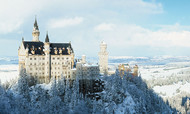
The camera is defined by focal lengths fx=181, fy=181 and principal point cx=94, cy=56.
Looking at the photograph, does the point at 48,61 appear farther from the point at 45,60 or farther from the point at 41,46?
the point at 41,46

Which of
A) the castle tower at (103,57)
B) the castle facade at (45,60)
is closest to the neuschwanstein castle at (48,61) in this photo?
the castle facade at (45,60)

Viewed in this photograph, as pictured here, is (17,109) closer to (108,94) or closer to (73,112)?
(73,112)

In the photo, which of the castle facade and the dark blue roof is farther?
the dark blue roof

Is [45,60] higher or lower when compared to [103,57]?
lower

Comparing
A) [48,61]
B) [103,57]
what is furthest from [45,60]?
[103,57]

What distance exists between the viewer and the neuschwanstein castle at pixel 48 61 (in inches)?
3376

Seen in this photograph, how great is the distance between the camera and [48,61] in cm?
8694

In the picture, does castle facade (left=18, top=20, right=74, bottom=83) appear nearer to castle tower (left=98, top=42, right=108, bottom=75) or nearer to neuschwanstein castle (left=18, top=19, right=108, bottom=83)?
neuschwanstein castle (left=18, top=19, right=108, bottom=83)

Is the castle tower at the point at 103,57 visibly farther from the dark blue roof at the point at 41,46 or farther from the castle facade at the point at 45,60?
the castle facade at the point at 45,60

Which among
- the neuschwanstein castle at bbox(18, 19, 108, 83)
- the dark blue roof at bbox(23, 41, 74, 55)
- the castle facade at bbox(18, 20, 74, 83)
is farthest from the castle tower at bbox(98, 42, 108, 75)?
the castle facade at bbox(18, 20, 74, 83)

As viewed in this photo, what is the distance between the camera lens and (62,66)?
88.8 m

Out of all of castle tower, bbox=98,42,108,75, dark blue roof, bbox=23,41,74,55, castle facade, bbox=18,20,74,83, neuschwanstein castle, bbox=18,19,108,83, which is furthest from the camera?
castle tower, bbox=98,42,108,75

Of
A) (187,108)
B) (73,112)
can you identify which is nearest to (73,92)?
(73,112)

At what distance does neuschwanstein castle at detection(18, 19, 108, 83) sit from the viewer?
8575 cm
